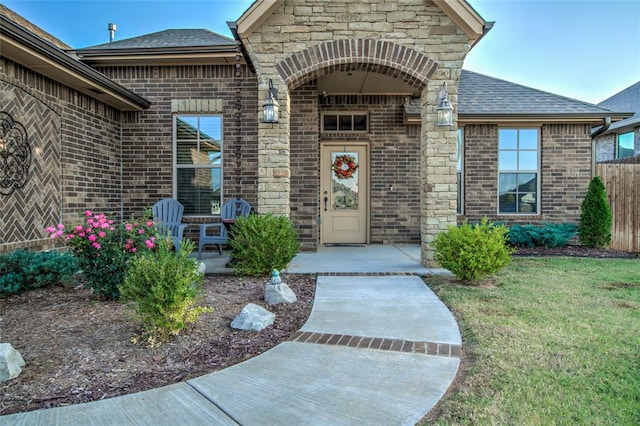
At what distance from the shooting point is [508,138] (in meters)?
9.23

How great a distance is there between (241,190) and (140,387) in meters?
5.90

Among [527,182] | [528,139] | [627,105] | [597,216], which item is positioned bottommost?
[597,216]

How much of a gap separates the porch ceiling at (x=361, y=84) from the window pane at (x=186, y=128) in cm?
268

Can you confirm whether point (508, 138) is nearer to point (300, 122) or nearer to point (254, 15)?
point (300, 122)

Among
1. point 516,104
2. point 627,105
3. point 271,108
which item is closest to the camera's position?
point 271,108

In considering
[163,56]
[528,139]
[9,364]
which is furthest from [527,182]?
[9,364]

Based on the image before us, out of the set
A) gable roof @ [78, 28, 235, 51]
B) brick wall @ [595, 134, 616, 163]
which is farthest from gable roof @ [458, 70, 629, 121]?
brick wall @ [595, 134, 616, 163]

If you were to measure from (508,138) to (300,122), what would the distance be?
4880 mm

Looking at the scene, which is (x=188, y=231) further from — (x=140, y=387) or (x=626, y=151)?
(x=626, y=151)

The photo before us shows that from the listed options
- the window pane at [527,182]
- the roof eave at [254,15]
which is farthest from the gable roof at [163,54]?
the window pane at [527,182]

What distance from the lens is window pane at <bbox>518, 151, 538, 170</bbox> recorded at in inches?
364

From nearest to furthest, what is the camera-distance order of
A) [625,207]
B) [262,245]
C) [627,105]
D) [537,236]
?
[262,245], [537,236], [625,207], [627,105]

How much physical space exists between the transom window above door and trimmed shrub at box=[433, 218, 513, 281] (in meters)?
4.49

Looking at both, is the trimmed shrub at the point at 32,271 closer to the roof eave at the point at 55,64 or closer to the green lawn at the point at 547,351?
the roof eave at the point at 55,64
